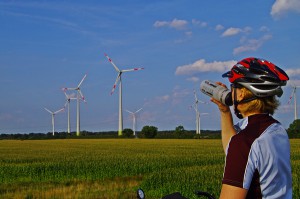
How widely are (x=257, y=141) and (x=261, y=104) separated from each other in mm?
337

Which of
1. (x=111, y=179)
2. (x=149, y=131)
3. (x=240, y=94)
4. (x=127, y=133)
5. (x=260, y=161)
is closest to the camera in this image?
(x=260, y=161)

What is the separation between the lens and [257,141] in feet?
8.65

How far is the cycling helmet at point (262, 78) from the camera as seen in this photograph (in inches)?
112

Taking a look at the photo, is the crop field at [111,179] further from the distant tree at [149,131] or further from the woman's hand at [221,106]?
the distant tree at [149,131]

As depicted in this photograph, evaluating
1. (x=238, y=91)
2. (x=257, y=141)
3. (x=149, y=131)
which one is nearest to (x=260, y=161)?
(x=257, y=141)

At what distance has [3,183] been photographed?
23.2 metres

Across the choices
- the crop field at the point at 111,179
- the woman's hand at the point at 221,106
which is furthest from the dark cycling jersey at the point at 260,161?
the crop field at the point at 111,179

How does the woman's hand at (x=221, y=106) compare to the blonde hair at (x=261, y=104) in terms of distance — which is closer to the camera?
the blonde hair at (x=261, y=104)

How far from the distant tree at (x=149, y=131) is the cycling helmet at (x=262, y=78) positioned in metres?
133

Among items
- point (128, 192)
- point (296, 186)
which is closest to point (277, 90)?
point (296, 186)

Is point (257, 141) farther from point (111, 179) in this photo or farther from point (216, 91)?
point (111, 179)

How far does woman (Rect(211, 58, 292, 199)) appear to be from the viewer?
2.57 m

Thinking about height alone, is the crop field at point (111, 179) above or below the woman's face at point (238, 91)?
below

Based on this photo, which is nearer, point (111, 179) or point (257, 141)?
point (257, 141)
